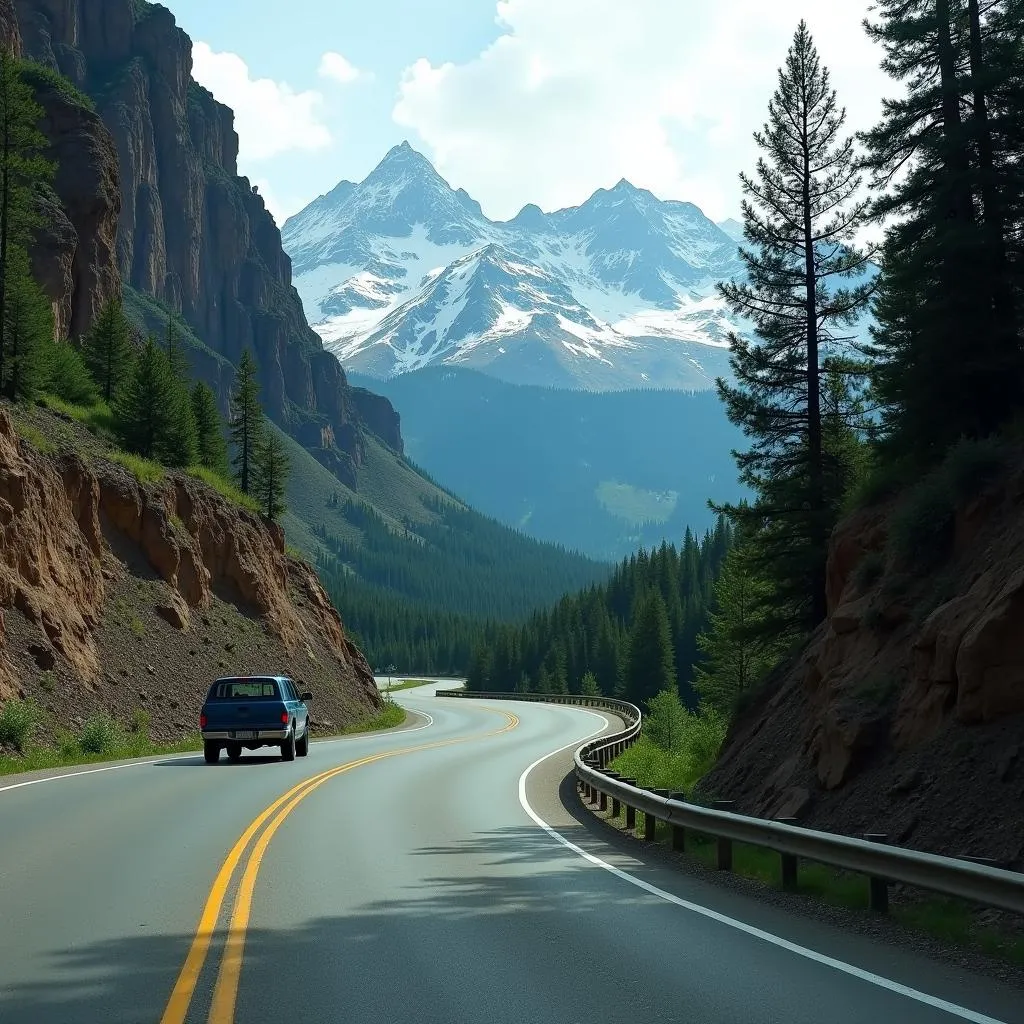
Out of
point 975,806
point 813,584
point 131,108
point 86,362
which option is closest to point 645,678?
point 86,362

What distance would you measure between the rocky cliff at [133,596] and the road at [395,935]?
1488 cm

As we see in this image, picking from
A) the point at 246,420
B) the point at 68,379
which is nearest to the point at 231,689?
the point at 68,379

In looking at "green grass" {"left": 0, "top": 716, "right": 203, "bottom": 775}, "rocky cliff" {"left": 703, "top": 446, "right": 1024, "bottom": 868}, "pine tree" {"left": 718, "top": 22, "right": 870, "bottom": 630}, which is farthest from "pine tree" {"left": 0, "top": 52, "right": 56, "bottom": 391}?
"rocky cliff" {"left": 703, "top": 446, "right": 1024, "bottom": 868}

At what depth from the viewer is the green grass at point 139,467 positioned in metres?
42.9

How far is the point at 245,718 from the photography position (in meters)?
26.4

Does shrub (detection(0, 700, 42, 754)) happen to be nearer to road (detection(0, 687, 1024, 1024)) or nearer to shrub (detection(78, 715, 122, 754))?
shrub (detection(78, 715, 122, 754))

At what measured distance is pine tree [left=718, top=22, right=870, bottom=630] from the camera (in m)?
24.5

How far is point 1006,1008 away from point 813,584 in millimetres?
17947

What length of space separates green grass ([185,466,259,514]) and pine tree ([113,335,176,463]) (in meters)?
2.18

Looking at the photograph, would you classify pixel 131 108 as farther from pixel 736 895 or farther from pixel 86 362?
pixel 736 895

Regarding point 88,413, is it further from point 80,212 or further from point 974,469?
point 974,469

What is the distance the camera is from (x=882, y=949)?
807cm

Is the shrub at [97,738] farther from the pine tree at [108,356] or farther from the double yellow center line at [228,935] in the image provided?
the pine tree at [108,356]

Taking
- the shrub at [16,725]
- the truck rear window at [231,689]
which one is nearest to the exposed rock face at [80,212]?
the truck rear window at [231,689]
